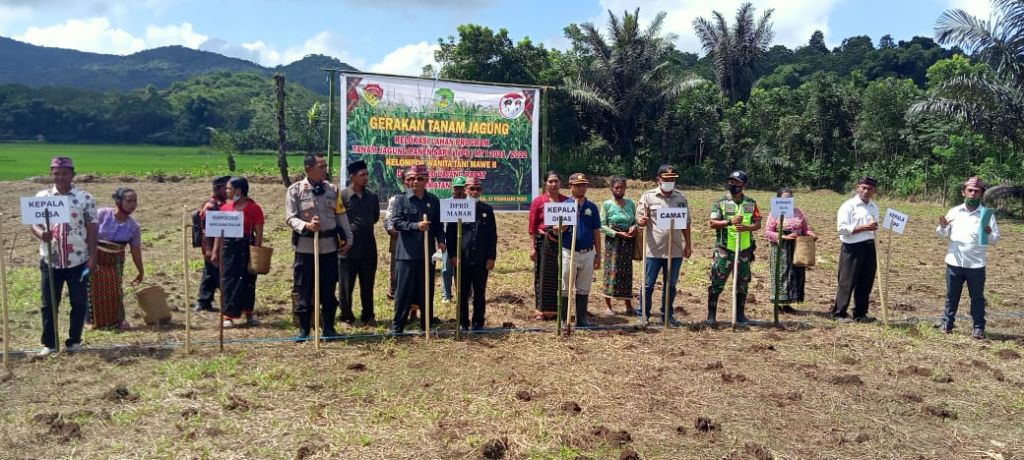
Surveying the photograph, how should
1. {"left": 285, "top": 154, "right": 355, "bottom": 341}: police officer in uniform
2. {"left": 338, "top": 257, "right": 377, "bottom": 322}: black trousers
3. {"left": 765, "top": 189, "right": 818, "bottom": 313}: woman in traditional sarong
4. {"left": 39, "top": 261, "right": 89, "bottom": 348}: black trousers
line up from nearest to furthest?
{"left": 39, "top": 261, "right": 89, "bottom": 348}: black trousers
{"left": 285, "top": 154, "right": 355, "bottom": 341}: police officer in uniform
{"left": 338, "top": 257, "right": 377, "bottom": 322}: black trousers
{"left": 765, "top": 189, "right": 818, "bottom": 313}: woman in traditional sarong

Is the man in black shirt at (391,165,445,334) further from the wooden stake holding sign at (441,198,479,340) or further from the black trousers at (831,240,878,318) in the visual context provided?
the black trousers at (831,240,878,318)

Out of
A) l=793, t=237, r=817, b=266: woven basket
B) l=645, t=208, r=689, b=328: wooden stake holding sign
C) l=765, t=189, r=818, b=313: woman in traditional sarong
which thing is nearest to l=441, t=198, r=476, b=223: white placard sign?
l=645, t=208, r=689, b=328: wooden stake holding sign

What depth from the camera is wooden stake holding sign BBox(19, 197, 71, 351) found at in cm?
542

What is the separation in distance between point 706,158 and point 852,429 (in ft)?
98.3

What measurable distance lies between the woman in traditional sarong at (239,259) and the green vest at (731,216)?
16.1 feet

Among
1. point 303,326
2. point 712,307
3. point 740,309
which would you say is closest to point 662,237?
point 712,307

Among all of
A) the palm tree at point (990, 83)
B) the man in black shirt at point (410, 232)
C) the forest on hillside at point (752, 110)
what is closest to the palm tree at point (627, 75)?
the forest on hillside at point (752, 110)

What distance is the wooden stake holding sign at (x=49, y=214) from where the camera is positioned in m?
5.42

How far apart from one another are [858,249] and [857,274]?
0.96 ft

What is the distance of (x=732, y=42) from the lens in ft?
125

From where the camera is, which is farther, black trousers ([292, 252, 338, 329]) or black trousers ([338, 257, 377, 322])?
black trousers ([338, 257, 377, 322])

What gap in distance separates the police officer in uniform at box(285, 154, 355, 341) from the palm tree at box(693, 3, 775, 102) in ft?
118

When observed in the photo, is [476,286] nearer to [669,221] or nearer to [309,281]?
[309,281]

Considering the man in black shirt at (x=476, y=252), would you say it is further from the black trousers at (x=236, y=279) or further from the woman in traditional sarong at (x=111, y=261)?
the woman in traditional sarong at (x=111, y=261)
